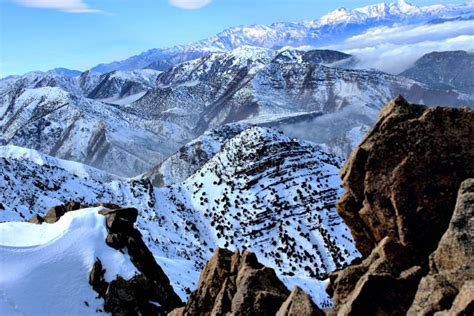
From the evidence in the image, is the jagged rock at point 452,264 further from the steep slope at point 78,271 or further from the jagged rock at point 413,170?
the steep slope at point 78,271

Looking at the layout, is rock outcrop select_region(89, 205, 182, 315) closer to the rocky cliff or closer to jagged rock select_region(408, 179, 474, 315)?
the rocky cliff

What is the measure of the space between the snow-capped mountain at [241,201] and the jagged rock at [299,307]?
84653 mm

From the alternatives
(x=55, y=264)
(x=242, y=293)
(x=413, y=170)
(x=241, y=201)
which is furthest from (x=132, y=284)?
(x=241, y=201)

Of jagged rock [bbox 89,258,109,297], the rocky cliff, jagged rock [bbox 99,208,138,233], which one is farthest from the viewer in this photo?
jagged rock [bbox 99,208,138,233]

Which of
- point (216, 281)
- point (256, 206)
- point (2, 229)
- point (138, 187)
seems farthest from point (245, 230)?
point (216, 281)

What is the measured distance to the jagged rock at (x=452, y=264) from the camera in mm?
18609

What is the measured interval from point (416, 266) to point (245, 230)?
127149mm

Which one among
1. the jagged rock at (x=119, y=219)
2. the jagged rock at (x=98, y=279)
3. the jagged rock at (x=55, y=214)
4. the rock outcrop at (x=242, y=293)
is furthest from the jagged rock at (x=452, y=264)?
the jagged rock at (x=55, y=214)

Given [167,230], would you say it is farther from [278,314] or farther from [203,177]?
[278,314]

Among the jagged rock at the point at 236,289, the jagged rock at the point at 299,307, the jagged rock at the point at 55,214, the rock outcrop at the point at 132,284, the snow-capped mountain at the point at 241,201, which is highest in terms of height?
the jagged rock at the point at 299,307

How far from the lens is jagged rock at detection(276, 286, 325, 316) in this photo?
22.5 metres

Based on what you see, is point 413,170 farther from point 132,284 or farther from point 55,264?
point 55,264

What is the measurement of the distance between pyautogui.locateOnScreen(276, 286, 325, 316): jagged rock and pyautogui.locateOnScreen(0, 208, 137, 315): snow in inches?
1029

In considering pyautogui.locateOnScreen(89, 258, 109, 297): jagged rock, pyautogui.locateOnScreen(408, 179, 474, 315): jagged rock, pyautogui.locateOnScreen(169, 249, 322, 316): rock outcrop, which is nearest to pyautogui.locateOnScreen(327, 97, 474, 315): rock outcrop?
pyautogui.locateOnScreen(408, 179, 474, 315): jagged rock
